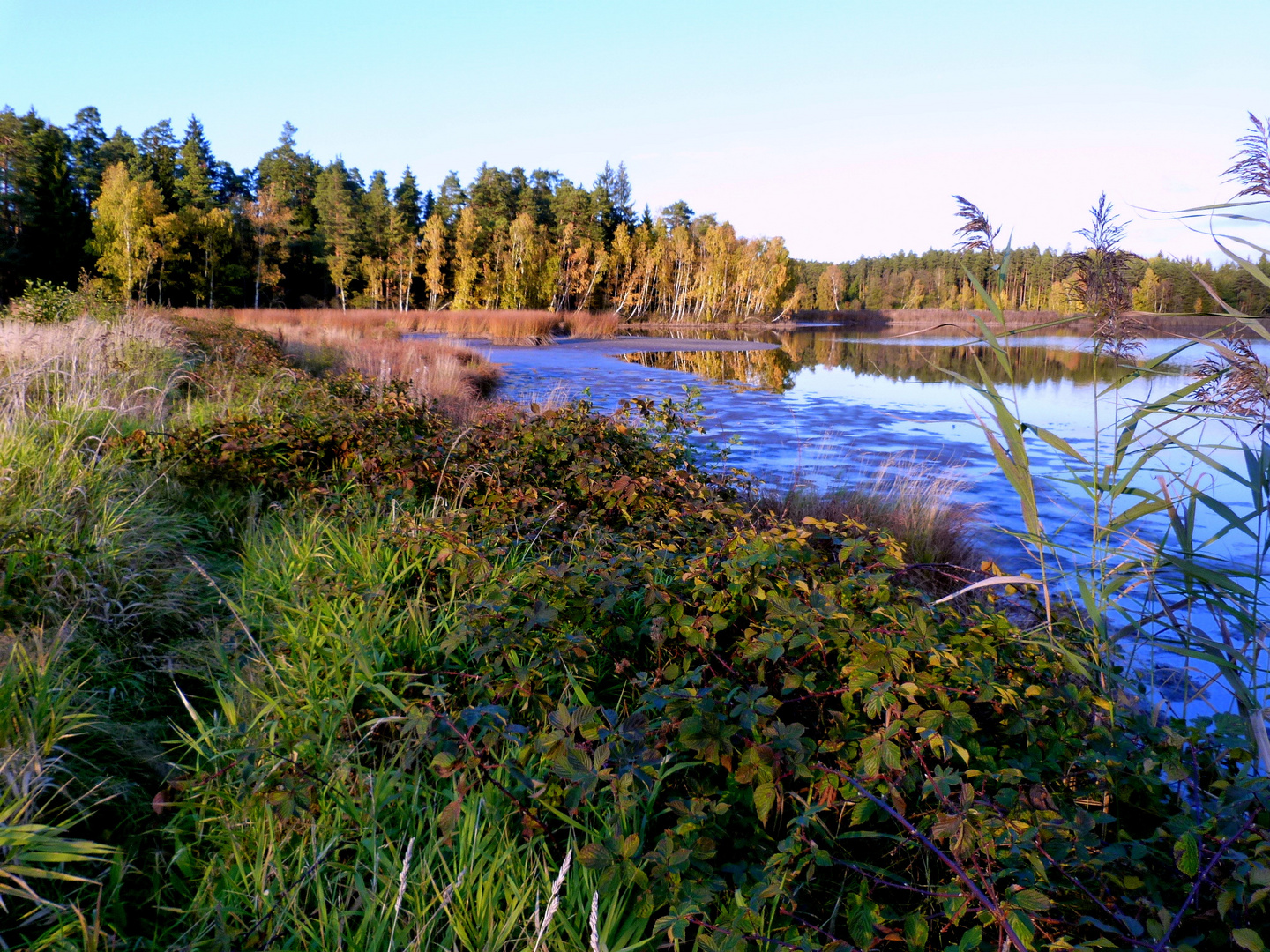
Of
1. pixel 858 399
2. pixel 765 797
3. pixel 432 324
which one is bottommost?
pixel 765 797

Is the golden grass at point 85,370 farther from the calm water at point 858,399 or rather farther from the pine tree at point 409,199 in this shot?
the pine tree at point 409,199

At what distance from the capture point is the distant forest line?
4053cm

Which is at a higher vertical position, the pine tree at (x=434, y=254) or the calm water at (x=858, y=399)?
the pine tree at (x=434, y=254)

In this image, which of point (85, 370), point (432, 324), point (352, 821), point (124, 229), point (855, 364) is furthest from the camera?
point (124, 229)

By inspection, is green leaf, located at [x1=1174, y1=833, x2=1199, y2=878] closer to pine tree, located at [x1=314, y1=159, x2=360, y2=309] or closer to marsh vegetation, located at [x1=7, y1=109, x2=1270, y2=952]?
marsh vegetation, located at [x1=7, y1=109, x2=1270, y2=952]

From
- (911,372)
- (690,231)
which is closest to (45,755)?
(911,372)

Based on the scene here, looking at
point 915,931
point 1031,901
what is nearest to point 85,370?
point 915,931

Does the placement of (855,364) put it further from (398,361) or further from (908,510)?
(908,510)

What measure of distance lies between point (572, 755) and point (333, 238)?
59526mm

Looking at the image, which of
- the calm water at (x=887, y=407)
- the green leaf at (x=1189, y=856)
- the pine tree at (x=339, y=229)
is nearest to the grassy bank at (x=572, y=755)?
the green leaf at (x=1189, y=856)

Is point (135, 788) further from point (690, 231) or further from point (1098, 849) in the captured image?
point (690, 231)

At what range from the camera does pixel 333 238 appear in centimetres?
5384

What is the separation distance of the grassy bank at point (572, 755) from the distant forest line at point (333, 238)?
32.6m

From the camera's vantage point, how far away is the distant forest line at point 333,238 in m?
40.5
